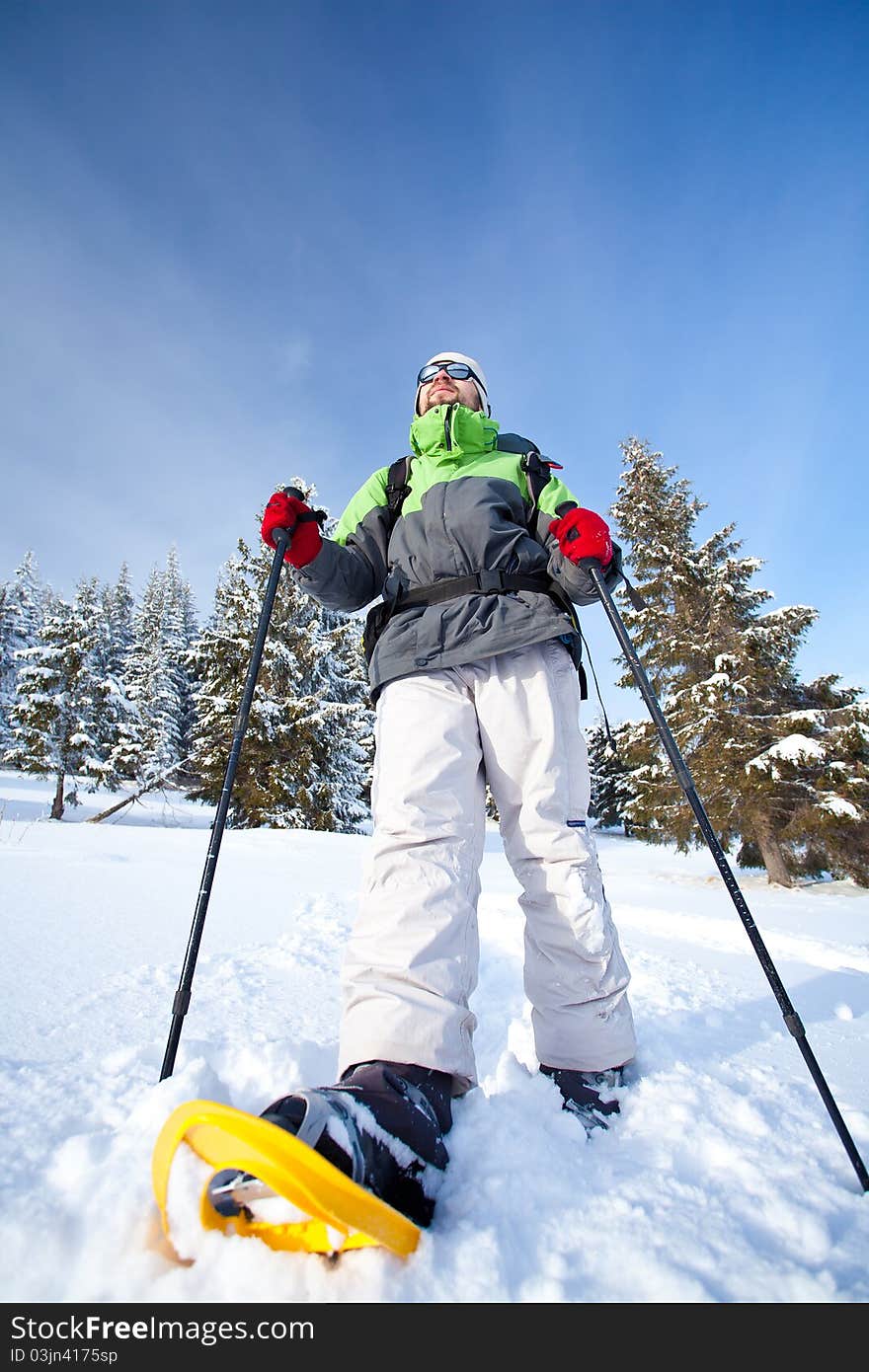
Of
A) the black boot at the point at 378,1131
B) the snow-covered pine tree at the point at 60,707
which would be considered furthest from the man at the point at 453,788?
the snow-covered pine tree at the point at 60,707

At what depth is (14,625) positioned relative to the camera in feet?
104

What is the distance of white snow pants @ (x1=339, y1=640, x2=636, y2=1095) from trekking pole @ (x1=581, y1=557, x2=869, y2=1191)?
0.26 metres

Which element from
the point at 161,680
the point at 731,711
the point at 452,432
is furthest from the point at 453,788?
the point at 161,680

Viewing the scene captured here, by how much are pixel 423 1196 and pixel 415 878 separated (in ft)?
2.23

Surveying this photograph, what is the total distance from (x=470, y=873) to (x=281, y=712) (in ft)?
49.6

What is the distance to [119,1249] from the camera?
859mm

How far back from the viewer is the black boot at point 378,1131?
0.91 meters

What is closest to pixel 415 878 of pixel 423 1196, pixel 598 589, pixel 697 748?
pixel 423 1196

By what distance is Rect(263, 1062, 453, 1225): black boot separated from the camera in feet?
2.99

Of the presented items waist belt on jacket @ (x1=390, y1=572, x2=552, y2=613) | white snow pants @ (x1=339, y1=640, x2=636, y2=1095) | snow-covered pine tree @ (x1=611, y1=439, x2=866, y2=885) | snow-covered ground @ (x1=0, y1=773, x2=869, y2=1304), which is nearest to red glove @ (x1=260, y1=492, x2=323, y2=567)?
waist belt on jacket @ (x1=390, y1=572, x2=552, y2=613)

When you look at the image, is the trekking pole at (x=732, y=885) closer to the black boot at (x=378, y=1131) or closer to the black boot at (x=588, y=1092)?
the black boot at (x=588, y=1092)

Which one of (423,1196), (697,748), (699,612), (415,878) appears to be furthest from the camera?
(699,612)

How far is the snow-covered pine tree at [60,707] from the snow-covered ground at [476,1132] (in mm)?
21144
